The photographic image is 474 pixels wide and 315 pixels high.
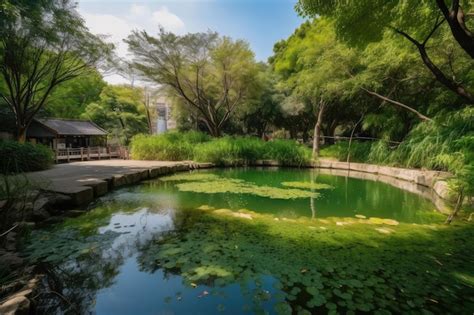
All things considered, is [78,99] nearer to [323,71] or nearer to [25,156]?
[25,156]

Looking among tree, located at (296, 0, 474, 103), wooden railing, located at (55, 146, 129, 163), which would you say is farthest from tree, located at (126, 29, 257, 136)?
tree, located at (296, 0, 474, 103)

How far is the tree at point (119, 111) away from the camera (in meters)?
20.6

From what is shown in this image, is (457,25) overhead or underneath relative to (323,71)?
underneath

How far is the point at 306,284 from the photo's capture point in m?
2.50

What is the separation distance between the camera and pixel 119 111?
21047 mm

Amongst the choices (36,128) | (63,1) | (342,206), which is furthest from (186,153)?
(36,128)

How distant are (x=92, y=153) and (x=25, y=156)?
7.61 meters

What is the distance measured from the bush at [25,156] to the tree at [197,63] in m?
7.69

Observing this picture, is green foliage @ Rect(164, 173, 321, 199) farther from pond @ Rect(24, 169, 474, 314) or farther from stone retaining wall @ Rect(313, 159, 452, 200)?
stone retaining wall @ Rect(313, 159, 452, 200)

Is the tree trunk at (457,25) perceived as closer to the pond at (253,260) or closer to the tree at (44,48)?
the pond at (253,260)

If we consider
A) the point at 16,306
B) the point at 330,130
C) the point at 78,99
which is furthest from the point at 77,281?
the point at 78,99

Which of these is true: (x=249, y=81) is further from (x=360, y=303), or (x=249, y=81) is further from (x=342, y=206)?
(x=360, y=303)

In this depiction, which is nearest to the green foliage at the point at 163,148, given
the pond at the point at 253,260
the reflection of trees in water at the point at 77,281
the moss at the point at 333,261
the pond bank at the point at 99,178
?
the pond bank at the point at 99,178

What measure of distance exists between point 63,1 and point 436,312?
13.4 meters
